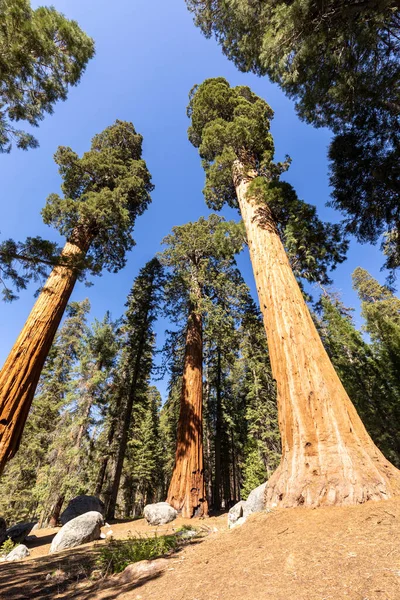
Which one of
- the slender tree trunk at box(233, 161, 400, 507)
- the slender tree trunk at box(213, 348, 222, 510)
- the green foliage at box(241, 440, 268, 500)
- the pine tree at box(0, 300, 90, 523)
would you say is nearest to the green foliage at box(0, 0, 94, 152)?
the slender tree trunk at box(233, 161, 400, 507)

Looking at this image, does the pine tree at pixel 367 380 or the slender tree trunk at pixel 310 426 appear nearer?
the slender tree trunk at pixel 310 426

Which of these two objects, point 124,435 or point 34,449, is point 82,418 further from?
point 34,449

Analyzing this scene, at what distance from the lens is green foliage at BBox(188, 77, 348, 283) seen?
6.82 m

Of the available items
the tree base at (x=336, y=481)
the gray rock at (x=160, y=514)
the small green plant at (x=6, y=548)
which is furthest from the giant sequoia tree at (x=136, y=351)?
the tree base at (x=336, y=481)

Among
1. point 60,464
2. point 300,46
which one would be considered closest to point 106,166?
point 300,46

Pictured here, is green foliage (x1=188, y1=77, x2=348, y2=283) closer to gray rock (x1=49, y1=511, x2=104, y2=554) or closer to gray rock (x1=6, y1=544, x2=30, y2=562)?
gray rock (x1=49, y1=511, x2=104, y2=554)

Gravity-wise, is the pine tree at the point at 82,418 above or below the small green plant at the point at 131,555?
above

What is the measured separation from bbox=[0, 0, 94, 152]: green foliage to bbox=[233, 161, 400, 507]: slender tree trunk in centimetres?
731

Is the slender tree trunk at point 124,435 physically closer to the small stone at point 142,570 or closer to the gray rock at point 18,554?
the gray rock at point 18,554

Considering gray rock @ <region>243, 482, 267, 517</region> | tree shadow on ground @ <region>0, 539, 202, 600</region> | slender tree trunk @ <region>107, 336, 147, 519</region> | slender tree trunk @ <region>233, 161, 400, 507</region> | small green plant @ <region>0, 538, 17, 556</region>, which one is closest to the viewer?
tree shadow on ground @ <region>0, 539, 202, 600</region>

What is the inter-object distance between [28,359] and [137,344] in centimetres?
943

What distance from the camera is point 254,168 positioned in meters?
9.42

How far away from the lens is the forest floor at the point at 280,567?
170cm

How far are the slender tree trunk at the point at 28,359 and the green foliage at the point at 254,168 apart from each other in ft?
18.7
